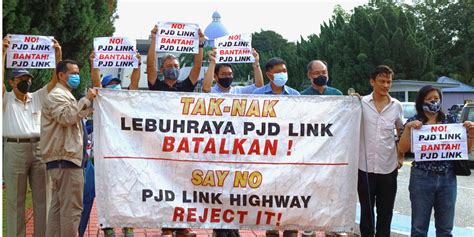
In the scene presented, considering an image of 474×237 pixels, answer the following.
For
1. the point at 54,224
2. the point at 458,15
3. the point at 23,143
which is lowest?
the point at 54,224

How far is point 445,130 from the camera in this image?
19.5 feet

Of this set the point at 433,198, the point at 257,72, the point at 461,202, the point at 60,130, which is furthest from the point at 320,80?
the point at 461,202

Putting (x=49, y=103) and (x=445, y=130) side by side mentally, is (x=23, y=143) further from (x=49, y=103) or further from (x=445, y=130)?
(x=445, y=130)

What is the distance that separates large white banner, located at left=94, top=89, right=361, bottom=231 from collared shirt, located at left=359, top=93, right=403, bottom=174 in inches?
6.0

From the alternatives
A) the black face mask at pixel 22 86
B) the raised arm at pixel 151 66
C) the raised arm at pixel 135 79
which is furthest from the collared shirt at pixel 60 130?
the raised arm at pixel 151 66

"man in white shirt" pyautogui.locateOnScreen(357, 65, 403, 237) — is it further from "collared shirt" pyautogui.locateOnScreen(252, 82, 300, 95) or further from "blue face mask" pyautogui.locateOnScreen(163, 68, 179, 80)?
"blue face mask" pyautogui.locateOnScreen(163, 68, 179, 80)

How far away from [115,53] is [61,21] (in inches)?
252

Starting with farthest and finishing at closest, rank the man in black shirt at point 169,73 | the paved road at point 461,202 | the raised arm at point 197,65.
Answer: the paved road at point 461,202 < the raised arm at point 197,65 < the man in black shirt at point 169,73

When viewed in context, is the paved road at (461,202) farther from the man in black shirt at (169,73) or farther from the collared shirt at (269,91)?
the man in black shirt at (169,73)

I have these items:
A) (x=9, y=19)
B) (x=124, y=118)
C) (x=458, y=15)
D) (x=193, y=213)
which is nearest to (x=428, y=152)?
(x=193, y=213)

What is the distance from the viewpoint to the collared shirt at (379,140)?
6.21 metres

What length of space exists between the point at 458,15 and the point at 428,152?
2173 inches

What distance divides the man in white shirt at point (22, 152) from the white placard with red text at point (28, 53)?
0.18 metres

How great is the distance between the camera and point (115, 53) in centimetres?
727
